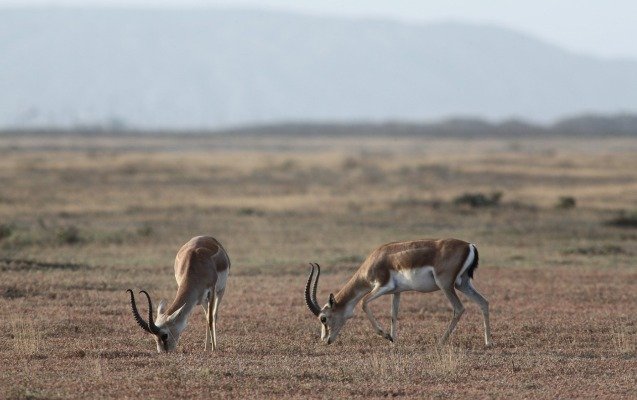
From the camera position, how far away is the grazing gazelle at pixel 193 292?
13.0 m

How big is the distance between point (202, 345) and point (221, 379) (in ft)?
8.23

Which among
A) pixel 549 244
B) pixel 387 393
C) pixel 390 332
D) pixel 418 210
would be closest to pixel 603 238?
pixel 549 244

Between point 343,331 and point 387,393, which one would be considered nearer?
point 387,393

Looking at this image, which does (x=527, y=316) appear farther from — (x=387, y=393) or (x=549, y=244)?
(x=549, y=244)

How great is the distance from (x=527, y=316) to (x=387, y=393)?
19.7 ft

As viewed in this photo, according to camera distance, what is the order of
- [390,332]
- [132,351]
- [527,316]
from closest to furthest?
[132,351], [390,332], [527,316]

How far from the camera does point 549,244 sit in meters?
26.8

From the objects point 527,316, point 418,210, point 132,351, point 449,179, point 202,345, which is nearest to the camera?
point 132,351

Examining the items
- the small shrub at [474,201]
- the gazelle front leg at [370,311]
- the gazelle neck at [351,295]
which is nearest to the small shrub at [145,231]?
the small shrub at [474,201]

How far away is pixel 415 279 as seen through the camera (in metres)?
14.2

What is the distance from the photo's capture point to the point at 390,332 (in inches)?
598

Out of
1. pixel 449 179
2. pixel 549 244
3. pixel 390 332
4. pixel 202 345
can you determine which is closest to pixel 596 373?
pixel 390 332

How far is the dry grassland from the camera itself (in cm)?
1171

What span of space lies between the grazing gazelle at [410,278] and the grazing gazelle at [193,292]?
116 centimetres
